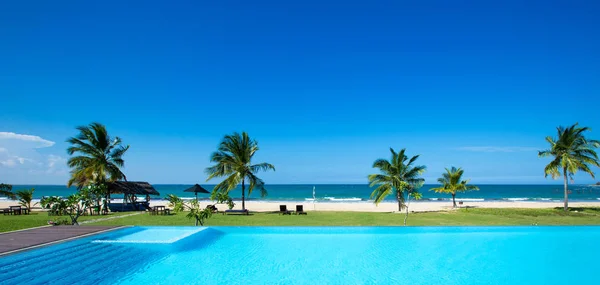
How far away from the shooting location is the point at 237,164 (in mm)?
20359

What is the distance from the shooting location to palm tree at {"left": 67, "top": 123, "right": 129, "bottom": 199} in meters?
19.7

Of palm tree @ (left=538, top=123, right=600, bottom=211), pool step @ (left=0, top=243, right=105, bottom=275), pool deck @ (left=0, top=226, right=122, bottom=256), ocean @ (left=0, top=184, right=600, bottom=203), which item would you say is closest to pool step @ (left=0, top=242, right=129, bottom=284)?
pool step @ (left=0, top=243, right=105, bottom=275)

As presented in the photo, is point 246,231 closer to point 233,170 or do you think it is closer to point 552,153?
point 233,170

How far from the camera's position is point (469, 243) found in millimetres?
Result: 11141

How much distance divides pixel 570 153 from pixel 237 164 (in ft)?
59.3

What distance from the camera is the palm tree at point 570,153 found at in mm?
19484

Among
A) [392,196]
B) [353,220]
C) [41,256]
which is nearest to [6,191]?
[41,256]

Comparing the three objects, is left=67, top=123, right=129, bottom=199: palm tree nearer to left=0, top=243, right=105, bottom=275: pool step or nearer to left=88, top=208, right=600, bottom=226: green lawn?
left=88, top=208, right=600, bottom=226: green lawn

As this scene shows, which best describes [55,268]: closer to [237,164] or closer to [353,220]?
[353,220]

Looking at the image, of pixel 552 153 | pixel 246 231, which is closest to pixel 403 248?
pixel 246 231

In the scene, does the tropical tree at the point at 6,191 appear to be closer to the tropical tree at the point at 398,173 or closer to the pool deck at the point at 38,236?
the pool deck at the point at 38,236

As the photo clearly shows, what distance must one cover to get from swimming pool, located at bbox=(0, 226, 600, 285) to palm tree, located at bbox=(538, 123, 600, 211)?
27.7ft

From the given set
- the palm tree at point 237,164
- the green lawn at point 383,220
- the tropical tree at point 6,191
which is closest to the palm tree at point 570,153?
the green lawn at point 383,220

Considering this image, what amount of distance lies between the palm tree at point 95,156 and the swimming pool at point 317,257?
9.15m
